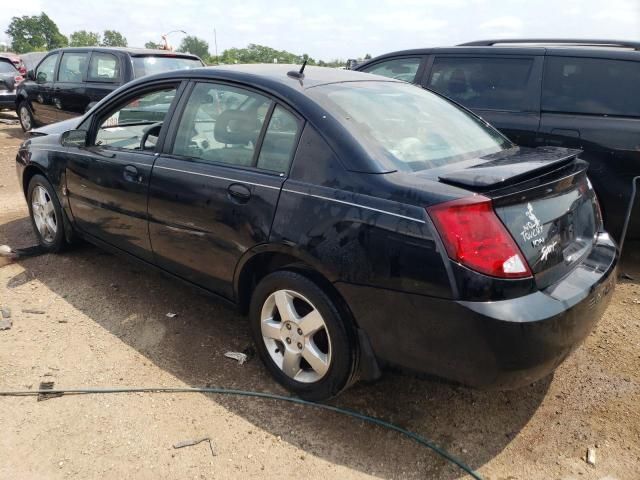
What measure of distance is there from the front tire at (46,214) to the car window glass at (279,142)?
7.70 feet

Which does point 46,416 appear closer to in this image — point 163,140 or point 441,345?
point 163,140

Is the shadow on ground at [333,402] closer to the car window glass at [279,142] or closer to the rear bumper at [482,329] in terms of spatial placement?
the rear bumper at [482,329]

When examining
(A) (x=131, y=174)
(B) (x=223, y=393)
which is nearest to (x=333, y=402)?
(B) (x=223, y=393)

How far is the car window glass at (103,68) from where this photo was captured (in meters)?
8.21

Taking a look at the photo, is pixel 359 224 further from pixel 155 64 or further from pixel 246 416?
pixel 155 64

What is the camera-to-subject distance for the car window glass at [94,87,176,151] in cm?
344

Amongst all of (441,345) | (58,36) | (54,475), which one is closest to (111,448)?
(54,475)

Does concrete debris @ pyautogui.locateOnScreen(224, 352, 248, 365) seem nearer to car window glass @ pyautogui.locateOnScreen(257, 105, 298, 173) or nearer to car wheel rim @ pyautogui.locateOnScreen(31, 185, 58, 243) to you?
car window glass @ pyautogui.locateOnScreen(257, 105, 298, 173)

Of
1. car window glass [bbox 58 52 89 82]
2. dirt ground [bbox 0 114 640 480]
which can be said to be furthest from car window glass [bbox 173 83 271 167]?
car window glass [bbox 58 52 89 82]

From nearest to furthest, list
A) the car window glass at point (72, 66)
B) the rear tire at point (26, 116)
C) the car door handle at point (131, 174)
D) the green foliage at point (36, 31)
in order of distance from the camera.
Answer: the car door handle at point (131, 174), the car window glass at point (72, 66), the rear tire at point (26, 116), the green foliage at point (36, 31)

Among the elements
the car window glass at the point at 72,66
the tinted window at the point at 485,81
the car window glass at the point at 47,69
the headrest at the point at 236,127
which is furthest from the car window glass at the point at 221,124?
the car window glass at the point at 47,69

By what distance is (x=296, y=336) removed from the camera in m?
2.63

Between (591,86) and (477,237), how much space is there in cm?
303

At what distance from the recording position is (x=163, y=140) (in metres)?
3.27
